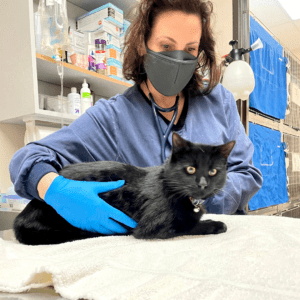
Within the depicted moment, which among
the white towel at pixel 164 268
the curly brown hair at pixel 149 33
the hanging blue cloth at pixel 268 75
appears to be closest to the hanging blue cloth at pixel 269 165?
the hanging blue cloth at pixel 268 75

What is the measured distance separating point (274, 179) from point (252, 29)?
Answer: 5.14 feet

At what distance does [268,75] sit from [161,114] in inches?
85.0

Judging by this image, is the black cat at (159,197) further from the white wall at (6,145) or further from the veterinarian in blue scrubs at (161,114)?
the white wall at (6,145)

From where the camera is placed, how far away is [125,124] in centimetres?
105

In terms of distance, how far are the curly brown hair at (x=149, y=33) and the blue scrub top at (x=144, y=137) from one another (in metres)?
0.08

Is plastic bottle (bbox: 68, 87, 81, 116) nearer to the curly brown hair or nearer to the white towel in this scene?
the curly brown hair

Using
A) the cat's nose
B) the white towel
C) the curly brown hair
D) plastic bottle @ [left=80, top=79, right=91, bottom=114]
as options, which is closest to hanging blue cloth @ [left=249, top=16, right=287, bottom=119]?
the curly brown hair

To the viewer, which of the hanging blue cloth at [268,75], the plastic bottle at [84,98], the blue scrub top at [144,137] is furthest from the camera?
the hanging blue cloth at [268,75]

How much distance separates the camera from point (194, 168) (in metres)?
0.65

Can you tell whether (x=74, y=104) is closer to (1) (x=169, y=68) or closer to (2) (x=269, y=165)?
(1) (x=169, y=68)

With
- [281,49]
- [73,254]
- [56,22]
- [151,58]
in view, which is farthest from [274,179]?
[73,254]

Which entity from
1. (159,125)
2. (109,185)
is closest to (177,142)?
(109,185)

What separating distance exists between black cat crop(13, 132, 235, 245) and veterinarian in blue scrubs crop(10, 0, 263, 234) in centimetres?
11

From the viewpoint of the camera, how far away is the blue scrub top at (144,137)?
92 cm
